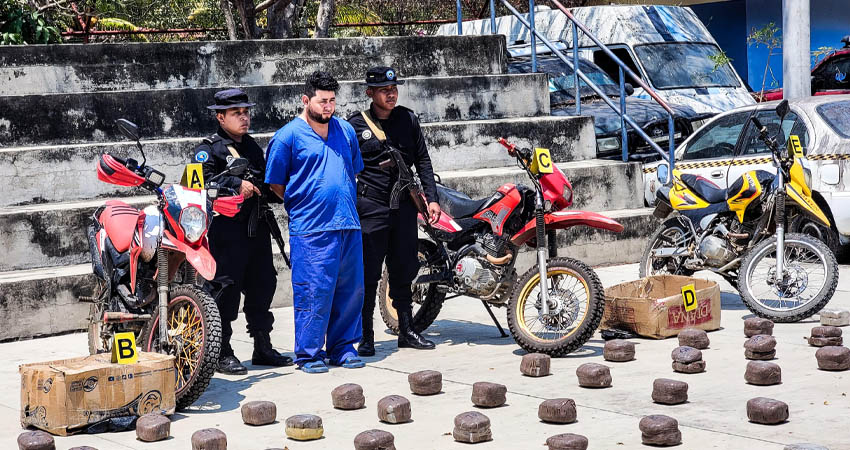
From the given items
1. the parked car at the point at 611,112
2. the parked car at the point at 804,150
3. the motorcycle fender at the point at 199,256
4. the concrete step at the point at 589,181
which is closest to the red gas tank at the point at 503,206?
the motorcycle fender at the point at 199,256

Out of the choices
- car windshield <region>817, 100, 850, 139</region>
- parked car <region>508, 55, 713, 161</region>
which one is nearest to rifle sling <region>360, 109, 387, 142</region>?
A: car windshield <region>817, 100, 850, 139</region>

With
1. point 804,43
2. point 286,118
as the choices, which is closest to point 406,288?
point 286,118

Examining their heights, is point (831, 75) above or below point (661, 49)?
below

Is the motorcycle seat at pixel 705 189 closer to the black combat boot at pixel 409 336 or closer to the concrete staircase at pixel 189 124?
the concrete staircase at pixel 189 124

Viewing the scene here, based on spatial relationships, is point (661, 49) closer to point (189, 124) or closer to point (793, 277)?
point (189, 124)

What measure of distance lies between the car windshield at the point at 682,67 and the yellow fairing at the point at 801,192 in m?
6.74

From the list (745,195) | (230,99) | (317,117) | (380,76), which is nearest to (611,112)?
(745,195)

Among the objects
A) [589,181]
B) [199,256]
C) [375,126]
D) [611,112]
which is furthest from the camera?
[611,112]

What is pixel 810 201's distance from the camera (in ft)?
28.2

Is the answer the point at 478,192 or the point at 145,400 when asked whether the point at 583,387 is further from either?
the point at 478,192

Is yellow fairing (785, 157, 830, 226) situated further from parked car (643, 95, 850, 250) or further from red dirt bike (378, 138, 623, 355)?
red dirt bike (378, 138, 623, 355)

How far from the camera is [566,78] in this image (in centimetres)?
1516

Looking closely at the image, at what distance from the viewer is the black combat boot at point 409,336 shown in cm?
786

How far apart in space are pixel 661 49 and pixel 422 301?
8763 millimetres
